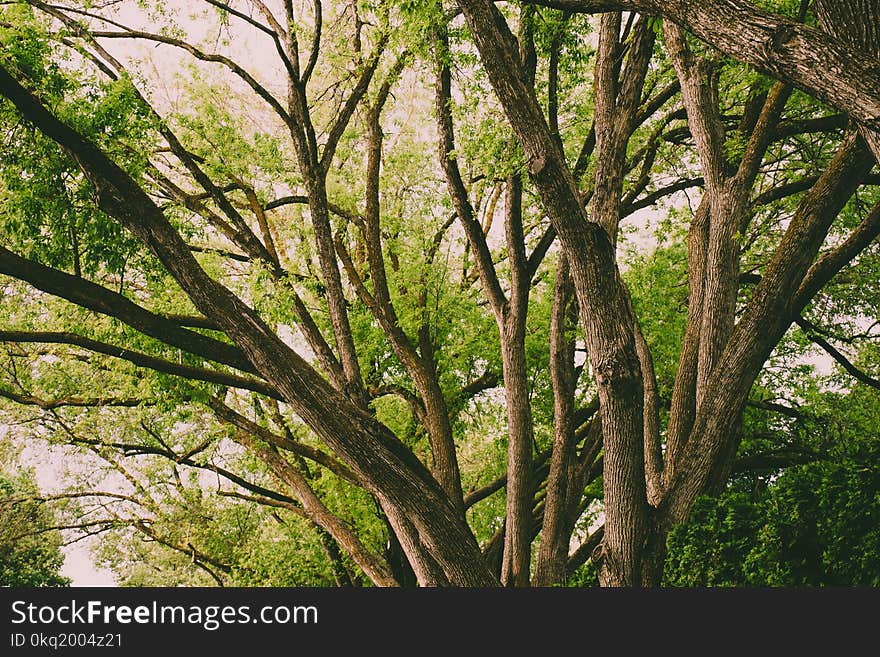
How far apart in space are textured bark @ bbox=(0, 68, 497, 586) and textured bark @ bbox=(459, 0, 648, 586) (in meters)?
1.47

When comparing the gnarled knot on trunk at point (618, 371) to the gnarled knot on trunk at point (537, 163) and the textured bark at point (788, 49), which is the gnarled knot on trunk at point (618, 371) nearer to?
the gnarled knot on trunk at point (537, 163)

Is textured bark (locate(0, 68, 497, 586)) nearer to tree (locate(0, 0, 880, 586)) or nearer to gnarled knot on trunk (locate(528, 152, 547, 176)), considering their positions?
tree (locate(0, 0, 880, 586))

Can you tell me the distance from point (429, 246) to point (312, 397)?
7.66 m

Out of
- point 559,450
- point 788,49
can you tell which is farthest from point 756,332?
point 788,49

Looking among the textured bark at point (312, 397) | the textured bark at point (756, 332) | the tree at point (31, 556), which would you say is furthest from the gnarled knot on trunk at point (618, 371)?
the tree at point (31, 556)

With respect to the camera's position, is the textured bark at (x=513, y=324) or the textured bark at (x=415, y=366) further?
the textured bark at (x=415, y=366)

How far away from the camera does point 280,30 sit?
30.1 feet

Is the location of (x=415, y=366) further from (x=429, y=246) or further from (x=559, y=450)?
(x=429, y=246)

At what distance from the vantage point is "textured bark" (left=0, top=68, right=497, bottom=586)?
6.18 meters

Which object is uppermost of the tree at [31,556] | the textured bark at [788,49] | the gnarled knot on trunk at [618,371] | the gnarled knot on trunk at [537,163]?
the tree at [31,556]

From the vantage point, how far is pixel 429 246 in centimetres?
1397

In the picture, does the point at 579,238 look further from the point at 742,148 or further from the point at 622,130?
the point at 742,148

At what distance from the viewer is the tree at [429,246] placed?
Answer: 21.4ft

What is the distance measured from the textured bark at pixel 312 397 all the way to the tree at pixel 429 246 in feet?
0.08
